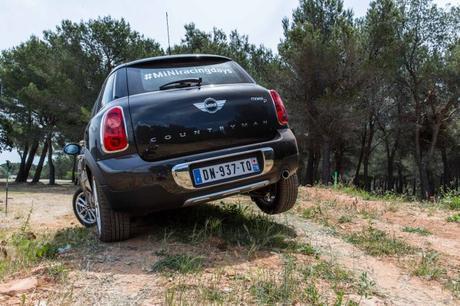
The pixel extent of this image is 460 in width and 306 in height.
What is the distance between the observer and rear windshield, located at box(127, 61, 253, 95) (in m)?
3.80

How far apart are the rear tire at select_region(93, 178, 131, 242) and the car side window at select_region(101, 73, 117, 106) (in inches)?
30.5

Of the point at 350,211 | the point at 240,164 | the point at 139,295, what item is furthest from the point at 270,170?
the point at 350,211

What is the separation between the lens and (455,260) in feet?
12.3

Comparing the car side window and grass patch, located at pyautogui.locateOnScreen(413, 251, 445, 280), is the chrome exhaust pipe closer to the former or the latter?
grass patch, located at pyautogui.locateOnScreen(413, 251, 445, 280)

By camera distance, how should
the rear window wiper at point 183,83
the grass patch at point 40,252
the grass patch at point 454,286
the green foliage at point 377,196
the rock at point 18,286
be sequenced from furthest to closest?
the green foliage at point 377,196 → the rear window wiper at point 183,83 → the grass patch at point 40,252 → the grass patch at point 454,286 → the rock at point 18,286

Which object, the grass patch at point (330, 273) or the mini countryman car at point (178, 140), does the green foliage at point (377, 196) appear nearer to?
the mini countryman car at point (178, 140)

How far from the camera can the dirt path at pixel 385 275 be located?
9.04ft

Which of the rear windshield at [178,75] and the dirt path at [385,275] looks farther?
the rear windshield at [178,75]

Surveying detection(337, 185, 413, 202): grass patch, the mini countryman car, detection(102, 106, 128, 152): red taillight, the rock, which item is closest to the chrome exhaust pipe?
the mini countryman car

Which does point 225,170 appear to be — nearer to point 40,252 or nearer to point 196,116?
point 196,116

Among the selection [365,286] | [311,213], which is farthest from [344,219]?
[365,286]

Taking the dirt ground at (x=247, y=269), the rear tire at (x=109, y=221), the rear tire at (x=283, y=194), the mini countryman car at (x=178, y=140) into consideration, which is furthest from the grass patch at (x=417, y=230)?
the rear tire at (x=109, y=221)

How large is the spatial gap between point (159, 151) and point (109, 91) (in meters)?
1.01

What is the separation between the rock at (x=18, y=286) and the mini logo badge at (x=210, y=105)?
5.85 feet
